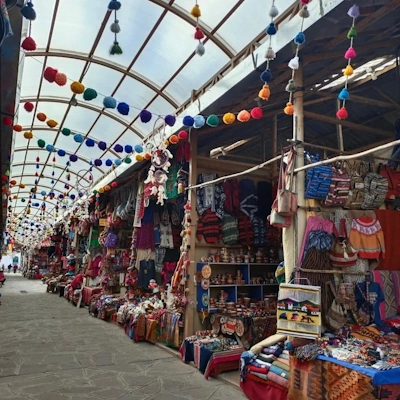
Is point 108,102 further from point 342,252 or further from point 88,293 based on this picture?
point 88,293

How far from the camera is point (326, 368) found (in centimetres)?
347

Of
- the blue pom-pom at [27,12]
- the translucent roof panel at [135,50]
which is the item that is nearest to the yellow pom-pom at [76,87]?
the blue pom-pom at [27,12]

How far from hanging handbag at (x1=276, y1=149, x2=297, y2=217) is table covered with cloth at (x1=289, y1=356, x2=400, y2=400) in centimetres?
152

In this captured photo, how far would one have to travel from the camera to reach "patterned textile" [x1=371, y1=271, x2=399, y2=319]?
4305 millimetres

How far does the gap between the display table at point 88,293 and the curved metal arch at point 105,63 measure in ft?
22.5

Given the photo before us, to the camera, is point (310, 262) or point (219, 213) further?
point (219, 213)

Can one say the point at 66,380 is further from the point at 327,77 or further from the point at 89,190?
the point at 89,190

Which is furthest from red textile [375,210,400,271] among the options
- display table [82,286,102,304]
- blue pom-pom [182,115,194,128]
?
display table [82,286,102,304]

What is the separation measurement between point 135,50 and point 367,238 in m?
5.51

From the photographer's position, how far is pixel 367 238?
4457 millimetres

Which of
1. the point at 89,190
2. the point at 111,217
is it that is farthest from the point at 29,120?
the point at 111,217

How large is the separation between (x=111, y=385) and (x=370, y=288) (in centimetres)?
353

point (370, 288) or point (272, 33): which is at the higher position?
point (272, 33)

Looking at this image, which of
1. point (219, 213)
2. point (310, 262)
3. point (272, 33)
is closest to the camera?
point (272, 33)
